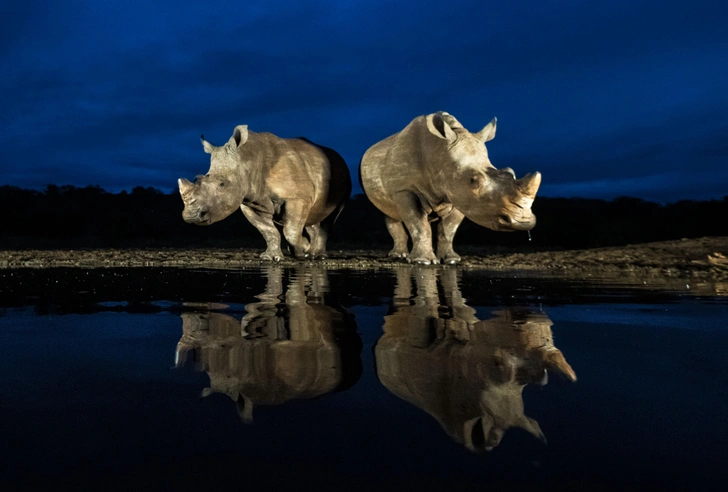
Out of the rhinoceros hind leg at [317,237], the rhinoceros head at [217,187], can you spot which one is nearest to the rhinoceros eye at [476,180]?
the rhinoceros head at [217,187]

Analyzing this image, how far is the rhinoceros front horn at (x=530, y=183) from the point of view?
5059mm

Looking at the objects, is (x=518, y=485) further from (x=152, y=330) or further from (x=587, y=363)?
(x=152, y=330)

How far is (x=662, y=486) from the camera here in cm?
72

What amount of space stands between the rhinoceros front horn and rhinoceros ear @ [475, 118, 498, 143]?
92cm

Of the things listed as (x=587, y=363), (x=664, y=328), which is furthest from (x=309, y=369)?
(x=664, y=328)

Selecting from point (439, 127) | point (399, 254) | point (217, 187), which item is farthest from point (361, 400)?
point (399, 254)

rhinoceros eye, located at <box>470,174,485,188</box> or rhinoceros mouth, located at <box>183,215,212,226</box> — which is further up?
rhinoceros eye, located at <box>470,174,485,188</box>

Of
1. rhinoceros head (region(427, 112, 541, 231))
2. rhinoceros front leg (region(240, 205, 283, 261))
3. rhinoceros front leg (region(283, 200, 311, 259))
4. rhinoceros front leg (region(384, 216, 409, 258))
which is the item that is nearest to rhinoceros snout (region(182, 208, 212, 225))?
rhinoceros front leg (region(240, 205, 283, 261))

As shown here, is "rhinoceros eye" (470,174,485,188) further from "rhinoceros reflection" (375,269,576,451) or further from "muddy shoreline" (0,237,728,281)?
"rhinoceros reflection" (375,269,576,451)

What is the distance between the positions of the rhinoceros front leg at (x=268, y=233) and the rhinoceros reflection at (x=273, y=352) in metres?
4.38

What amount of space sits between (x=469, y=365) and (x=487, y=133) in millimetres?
4985

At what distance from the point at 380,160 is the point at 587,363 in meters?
6.05

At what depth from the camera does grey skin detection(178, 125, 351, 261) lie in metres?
6.22

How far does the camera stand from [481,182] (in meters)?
5.47
